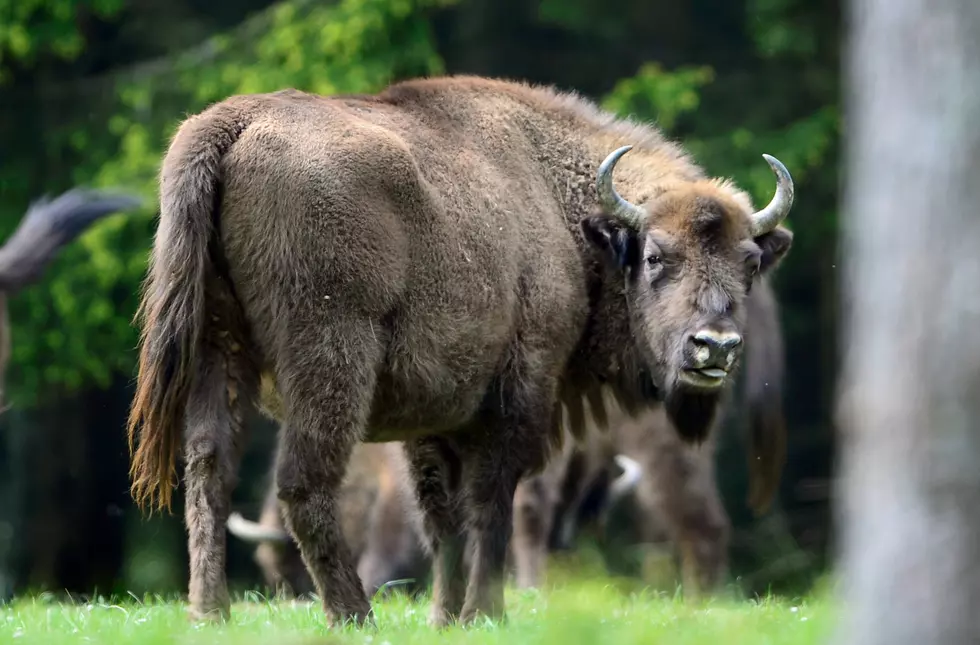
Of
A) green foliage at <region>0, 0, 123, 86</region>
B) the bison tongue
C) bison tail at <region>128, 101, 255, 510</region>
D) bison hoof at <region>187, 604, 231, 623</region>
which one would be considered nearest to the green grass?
bison hoof at <region>187, 604, 231, 623</region>

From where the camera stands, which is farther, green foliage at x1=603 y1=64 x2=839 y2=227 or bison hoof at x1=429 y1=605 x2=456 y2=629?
green foliage at x1=603 y1=64 x2=839 y2=227

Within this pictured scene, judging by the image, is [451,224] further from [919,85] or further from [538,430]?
[919,85]

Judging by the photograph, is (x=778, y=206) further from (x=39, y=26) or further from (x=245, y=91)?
(x=39, y=26)

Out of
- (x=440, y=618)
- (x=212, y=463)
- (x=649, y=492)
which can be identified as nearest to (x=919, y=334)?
(x=212, y=463)

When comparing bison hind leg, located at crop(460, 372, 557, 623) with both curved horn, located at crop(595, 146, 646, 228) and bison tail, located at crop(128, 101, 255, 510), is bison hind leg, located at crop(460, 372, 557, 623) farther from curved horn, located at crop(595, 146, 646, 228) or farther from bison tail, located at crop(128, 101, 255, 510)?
bison tail, located at crop(128, 101, 255, 510)

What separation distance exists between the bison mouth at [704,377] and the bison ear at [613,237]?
678 mm

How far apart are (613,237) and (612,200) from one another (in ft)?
0.62

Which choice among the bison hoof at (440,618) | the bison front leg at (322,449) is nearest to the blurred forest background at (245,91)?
the bison hoof at (440,618)

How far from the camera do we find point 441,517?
268 inches

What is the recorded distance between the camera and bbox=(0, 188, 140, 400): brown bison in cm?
965

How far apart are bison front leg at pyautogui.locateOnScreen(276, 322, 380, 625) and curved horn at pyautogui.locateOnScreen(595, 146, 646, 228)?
1878mm

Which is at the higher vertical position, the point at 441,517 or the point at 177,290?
the point at 177,290

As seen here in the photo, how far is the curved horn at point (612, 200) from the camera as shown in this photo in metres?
7.03

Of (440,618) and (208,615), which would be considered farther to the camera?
(440,618)
